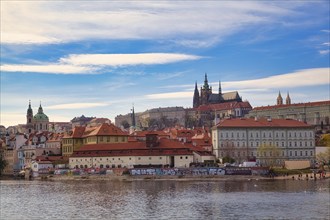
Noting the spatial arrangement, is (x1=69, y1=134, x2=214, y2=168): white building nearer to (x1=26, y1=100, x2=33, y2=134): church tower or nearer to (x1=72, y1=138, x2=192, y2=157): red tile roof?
(x1=72, y1=138, x2=192, y2=157): red tile roof

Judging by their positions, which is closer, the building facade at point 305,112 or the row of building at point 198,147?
the row of building at point 198,147

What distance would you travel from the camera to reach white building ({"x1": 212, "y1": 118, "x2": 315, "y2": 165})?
10356 cm

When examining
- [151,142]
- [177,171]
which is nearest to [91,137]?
[151,142]

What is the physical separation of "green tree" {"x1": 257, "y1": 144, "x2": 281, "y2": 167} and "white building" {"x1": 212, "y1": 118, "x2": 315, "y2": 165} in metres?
0.58

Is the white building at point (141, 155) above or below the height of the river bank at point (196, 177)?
above

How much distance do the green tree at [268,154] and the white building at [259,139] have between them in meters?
0.58

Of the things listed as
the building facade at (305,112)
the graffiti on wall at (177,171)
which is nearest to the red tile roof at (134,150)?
the graffiti on wall at (177,171)

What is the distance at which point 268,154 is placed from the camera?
101875 mm

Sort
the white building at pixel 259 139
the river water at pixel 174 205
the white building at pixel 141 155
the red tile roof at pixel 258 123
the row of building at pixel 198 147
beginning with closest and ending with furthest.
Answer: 1. the river water at pixel 174 205
2. the white building at pixel 141 155
3. the row of building at pixel 198 147
4. the white building at pixel 259 139
5. the red tile roof at pixel 258 123

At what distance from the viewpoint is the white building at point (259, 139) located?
4077 inches

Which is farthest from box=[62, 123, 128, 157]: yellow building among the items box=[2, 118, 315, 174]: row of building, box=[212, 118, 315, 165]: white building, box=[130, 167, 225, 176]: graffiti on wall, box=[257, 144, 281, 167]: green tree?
box=[257, 144, 281, 167]: green tree

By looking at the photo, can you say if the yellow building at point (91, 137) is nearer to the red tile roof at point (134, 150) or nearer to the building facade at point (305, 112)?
the red tile roof at point (134, 150)

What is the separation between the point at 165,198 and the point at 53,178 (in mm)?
50839

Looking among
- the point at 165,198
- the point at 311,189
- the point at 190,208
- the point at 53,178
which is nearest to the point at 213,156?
the point at 53,178
